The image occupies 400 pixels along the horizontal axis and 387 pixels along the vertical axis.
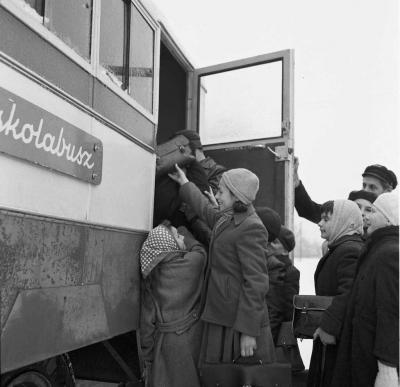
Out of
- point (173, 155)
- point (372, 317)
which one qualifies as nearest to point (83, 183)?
point (173, 155)

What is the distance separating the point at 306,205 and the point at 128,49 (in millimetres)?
2598

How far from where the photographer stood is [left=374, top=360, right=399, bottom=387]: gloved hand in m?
1.95

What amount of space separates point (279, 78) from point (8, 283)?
299 centimetres

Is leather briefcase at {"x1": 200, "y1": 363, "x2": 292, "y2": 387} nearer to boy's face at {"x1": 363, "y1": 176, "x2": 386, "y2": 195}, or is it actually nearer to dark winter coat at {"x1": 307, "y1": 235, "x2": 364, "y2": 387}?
dark winter coat at {"x1": 307, "y1": 235, "x2": 364, "y2": 387}

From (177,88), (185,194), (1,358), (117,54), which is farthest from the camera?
(177,88)

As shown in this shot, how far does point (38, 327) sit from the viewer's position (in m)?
1.70

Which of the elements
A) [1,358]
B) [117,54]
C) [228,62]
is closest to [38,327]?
[1,358]

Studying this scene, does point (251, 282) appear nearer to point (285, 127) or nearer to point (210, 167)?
point (210, 167)

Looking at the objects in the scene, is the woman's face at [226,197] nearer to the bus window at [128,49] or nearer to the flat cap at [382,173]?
the bus window at [128,49]

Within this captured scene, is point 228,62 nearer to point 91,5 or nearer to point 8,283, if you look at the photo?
point 91,5

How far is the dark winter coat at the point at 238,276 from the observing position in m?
2.43

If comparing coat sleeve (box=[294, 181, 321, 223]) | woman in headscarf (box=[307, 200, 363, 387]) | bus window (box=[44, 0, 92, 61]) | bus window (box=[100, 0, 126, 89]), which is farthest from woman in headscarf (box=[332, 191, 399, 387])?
coat sleeve (box=[294, 181, 321, 223])

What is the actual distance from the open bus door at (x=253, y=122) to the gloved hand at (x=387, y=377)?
1.81 m

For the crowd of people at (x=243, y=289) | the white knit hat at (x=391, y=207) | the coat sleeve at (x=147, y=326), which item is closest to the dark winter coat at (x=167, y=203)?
the crowd of people at (x=243, y=289)
